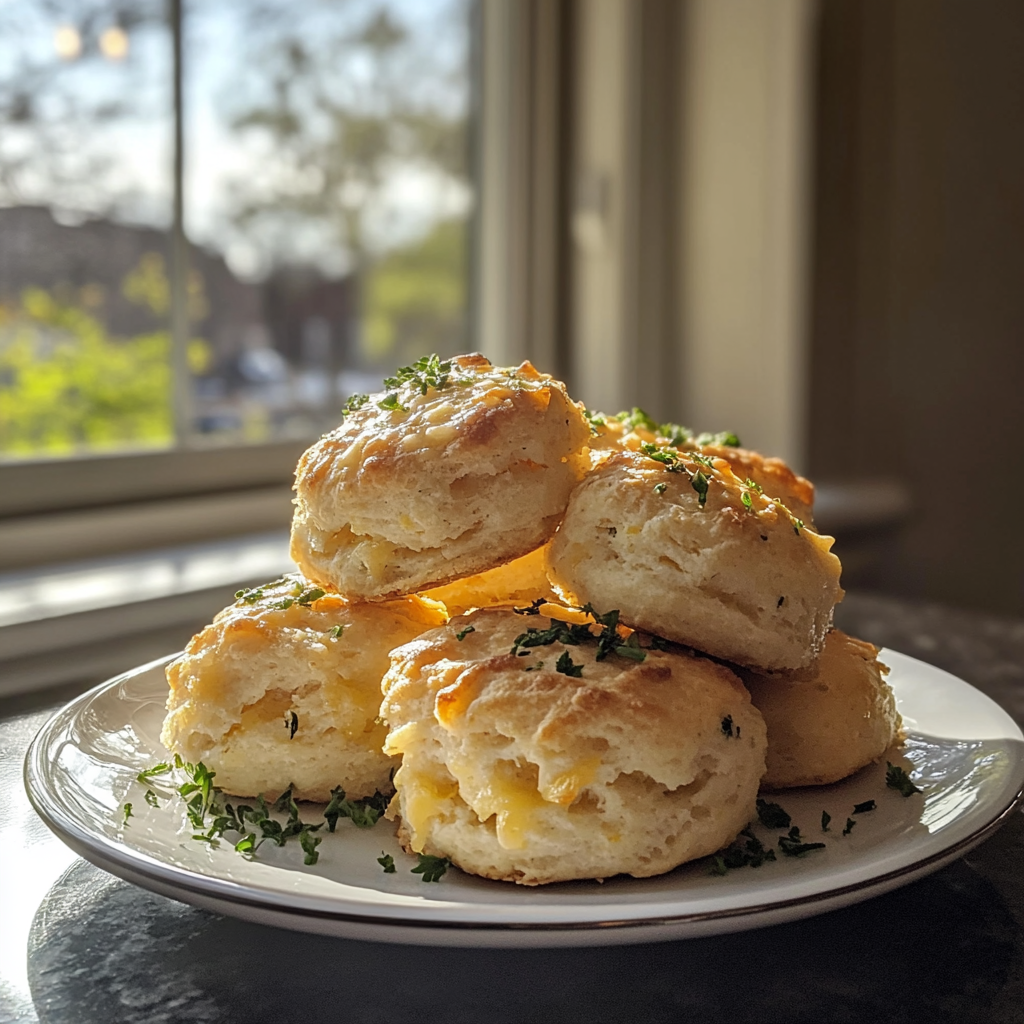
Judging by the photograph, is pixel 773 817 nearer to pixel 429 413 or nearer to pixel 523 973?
pixel 523 973

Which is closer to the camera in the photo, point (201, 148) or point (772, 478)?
point (772, 478)

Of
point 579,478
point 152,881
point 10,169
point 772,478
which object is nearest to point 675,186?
point 10,169

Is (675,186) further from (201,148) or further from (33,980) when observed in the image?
(33,980)

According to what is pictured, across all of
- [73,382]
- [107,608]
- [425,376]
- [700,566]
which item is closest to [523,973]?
[700,566]

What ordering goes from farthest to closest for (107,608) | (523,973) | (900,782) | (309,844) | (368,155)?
(368,155), (107,608), (900,782), (309,844), (523,973)

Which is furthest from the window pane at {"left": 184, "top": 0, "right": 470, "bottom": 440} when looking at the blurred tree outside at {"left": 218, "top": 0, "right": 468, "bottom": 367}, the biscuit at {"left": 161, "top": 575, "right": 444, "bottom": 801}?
the biscuit at {"left": 161, "top": 575, "right": 444, "bottom": 801}

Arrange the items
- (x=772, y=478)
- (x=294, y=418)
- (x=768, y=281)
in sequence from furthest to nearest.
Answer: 1. (x=768, y=281)
2. (x=294, y=418)
3. (x=772, y=478)

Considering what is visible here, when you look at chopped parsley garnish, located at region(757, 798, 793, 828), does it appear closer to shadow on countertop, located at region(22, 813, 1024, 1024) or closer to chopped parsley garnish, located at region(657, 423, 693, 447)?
shadow on countertop, located at region(22, 813, 1024, 1024)
